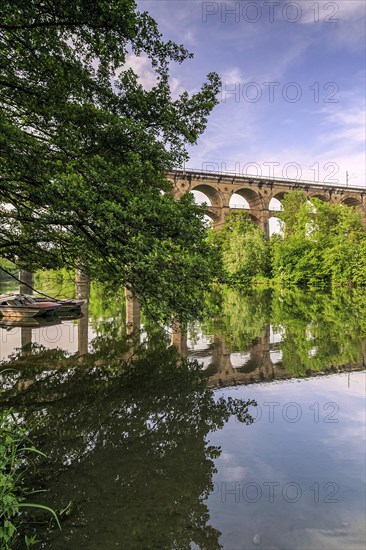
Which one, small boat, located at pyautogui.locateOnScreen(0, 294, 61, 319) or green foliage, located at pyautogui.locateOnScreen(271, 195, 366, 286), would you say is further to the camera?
green foliage, located at pyautogui.locateOnScreen(271, 195, 366, 286)

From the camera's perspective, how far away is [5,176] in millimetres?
4668

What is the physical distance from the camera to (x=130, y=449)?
3896 mm

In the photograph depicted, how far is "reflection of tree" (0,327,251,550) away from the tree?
1.54 metres

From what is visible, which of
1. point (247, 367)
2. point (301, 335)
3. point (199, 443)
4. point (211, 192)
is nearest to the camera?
point (199, 443)

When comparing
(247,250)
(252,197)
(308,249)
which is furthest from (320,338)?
(252,197)

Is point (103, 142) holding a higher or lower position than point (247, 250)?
lower

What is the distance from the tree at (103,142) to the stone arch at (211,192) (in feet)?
144

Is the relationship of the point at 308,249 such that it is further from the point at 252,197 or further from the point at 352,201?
the point at 352,201

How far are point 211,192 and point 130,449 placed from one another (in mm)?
48740

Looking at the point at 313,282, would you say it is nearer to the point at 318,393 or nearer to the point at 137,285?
the point at 318,393

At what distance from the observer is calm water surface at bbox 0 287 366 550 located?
9.02ft

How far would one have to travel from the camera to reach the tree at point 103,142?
4258 mm

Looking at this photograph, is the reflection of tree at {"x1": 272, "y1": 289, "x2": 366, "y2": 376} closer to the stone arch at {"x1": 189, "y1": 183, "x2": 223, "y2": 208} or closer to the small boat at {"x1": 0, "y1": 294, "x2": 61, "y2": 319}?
the small boat at {"x1": 0, "y1": 294, "x2": 61, "y2": 319}

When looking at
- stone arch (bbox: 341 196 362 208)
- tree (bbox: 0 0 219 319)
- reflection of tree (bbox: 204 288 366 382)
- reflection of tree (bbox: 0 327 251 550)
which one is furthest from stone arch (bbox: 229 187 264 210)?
reflection of tree (bbox: 0 327 251 550)
